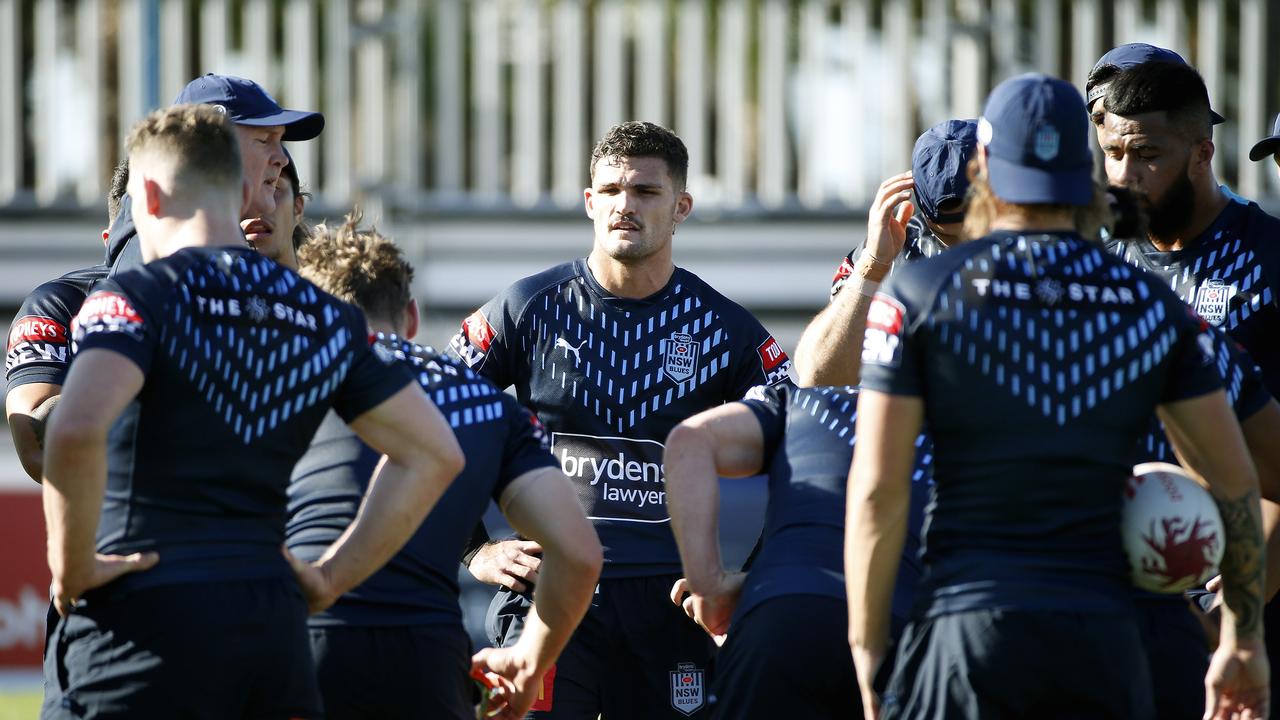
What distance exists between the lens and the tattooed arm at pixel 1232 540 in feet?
10.4

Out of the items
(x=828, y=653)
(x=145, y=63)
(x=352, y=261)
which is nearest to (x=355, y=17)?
(x=145, y=63)

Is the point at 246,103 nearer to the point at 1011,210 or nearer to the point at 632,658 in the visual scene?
the point at 632,658

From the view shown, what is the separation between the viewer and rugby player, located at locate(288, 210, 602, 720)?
11.9ft

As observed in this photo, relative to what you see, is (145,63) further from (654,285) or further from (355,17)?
(654,285)

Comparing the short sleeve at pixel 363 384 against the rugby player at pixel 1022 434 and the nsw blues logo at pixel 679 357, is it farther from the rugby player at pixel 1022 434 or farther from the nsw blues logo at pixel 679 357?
the nsw blues logo at pixel 679 357

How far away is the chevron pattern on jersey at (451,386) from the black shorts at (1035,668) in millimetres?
1260

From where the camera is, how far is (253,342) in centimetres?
316

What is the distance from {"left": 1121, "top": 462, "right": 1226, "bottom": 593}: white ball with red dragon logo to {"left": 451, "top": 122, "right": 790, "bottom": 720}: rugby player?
1896 millimetres

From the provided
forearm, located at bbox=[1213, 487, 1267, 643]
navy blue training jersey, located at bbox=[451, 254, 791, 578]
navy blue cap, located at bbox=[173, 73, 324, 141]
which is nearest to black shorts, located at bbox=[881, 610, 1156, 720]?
forearm, located at bbox=[1213, 487, 1267, 643]

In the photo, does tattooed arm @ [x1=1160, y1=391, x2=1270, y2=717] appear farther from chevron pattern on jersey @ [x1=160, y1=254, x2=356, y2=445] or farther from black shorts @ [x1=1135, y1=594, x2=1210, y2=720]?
chevron pattern on jersey @ [x1=160, y1=254, x2=356, y2=445]

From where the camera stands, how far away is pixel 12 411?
4.50 metres

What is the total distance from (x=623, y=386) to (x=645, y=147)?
2.76 feet

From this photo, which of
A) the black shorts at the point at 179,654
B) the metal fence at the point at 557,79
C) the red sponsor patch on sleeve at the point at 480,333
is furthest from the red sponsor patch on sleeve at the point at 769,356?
the metal fence at the point at 557,79

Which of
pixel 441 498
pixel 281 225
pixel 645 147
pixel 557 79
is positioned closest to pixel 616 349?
pixel 645 147
